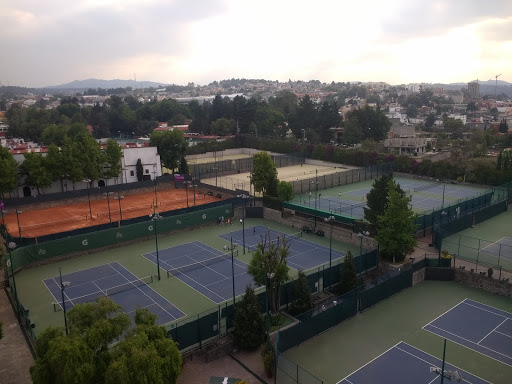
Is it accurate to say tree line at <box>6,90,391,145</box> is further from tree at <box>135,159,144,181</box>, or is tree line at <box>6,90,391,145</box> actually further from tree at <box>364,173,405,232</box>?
tree at <box>364,173,405,232</box>

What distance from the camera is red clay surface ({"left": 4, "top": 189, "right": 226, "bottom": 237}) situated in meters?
37.7

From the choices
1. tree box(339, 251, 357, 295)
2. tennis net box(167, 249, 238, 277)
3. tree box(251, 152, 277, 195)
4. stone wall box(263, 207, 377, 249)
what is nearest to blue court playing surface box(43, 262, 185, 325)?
tennis net box(167, 249, 238, 277)

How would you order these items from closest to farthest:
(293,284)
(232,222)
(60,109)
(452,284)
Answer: (293,284)
(452,284)
(232,222)
(60,109)

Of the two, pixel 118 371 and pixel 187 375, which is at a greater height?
pixel 118 371

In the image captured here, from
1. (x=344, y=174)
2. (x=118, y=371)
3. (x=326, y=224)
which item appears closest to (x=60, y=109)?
(x=344, y=174)

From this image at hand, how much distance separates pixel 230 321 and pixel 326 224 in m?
17.2

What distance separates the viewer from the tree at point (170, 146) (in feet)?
195

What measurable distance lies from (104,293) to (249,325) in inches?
422

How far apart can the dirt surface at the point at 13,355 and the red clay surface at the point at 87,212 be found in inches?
620

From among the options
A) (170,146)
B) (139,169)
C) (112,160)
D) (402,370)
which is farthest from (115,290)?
(170,146)

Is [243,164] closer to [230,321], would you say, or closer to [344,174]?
[344,174]

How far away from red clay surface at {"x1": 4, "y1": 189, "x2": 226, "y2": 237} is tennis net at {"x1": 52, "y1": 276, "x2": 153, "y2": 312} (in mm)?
13410

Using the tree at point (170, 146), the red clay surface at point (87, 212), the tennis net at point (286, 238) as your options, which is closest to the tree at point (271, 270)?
the tennis net at point (286, 238)

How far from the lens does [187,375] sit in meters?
17.4
